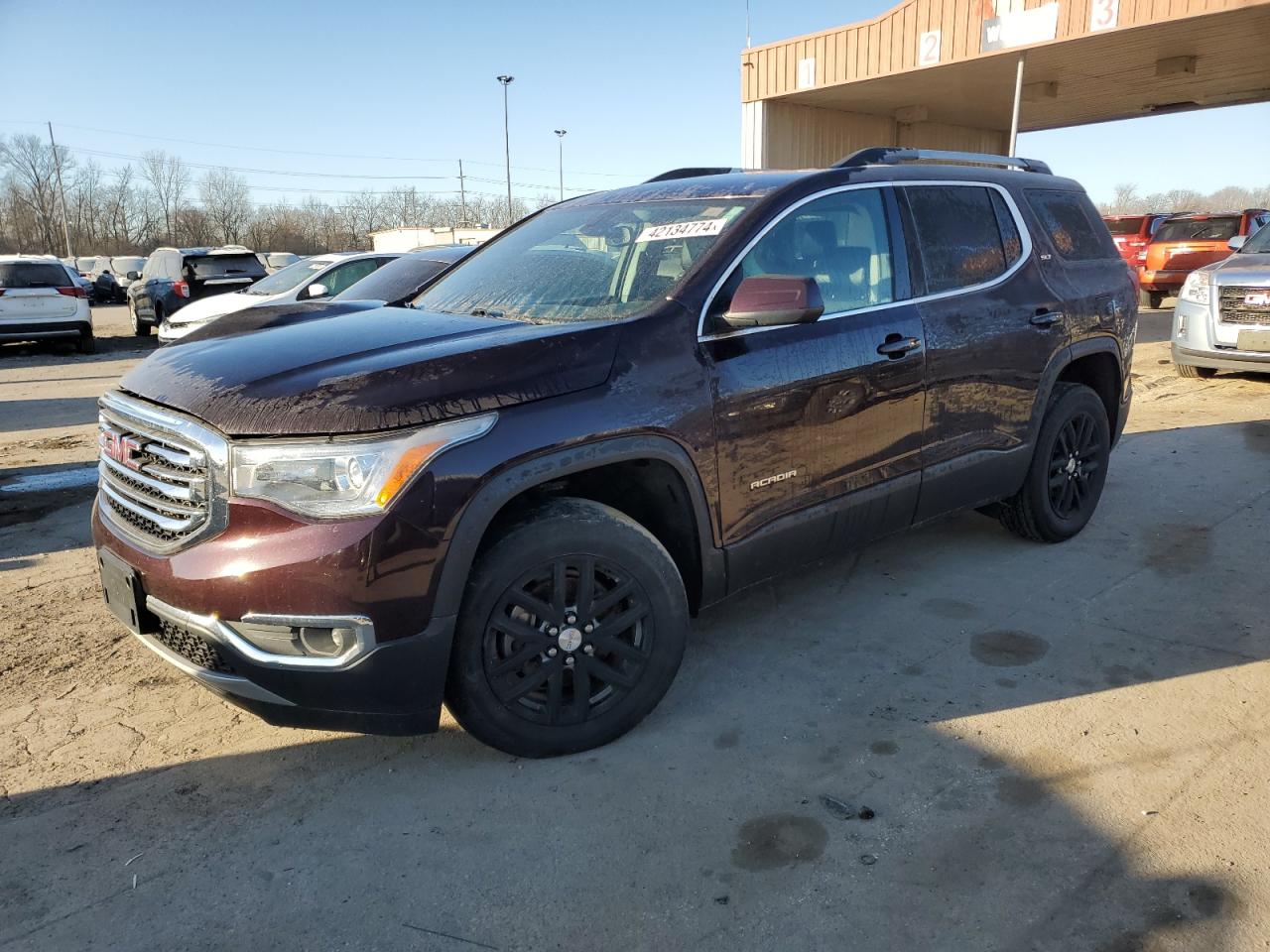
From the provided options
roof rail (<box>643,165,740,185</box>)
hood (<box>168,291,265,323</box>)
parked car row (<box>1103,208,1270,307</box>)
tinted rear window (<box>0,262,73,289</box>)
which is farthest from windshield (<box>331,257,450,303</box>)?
parked car row (<box>1103,208,1270,307</box>)

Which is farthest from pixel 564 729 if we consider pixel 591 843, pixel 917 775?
pixel 917 775

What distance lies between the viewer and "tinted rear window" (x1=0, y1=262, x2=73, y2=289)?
15.3 meters

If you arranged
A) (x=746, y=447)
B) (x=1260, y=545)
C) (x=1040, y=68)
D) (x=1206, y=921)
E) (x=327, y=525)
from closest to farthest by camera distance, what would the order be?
1. (x=1206, y=921)
2. (x=327, y=525)
3. (x=746, y=447)
4. (x=1260, y=545)
5. (x=1040, y=68)

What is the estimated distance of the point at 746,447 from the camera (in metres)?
3.21

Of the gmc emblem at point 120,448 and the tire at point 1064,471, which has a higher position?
the gmc emblem at point 120,448

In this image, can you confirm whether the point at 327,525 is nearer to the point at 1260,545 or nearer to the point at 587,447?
the point at 587,447

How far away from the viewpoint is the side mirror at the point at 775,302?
3066 mm

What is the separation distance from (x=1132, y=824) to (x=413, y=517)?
2.19 meters

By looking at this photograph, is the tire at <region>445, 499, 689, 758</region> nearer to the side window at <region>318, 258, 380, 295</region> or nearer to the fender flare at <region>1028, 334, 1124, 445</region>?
the fender flare at <region>1028, 334, 1124, 445</region>

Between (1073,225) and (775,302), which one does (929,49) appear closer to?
(1073,225)

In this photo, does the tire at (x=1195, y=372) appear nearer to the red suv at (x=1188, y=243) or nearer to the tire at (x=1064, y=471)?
the tire at (x=1064, y=471)

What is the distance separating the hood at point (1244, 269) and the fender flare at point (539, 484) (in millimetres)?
8170

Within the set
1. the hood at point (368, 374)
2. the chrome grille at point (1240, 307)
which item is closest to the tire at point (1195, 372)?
the chrome grille at point (1240, 307)

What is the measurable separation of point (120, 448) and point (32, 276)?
50.8 ft
